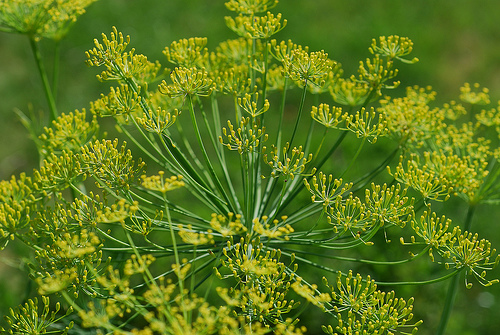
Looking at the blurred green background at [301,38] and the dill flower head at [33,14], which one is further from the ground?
the blurred green background at [301,38]

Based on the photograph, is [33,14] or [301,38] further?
[301,38]

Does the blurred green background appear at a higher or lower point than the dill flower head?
higher

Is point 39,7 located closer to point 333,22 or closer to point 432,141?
point 432,141

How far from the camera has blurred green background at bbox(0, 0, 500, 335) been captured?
24.9 ft

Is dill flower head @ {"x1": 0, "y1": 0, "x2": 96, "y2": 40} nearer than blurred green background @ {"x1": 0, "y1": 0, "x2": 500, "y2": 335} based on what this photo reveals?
Yes

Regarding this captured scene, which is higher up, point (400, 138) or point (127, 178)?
point (400, 138)

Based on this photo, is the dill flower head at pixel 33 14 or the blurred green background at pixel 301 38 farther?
the blurred green background at pixel 301 38

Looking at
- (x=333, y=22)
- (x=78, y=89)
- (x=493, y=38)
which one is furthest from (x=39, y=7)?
(x=493, y=38)

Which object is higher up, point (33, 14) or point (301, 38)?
point (301, 38)

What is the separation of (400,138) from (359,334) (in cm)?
121

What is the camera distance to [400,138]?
3.17 metres

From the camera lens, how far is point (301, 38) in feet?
26.0

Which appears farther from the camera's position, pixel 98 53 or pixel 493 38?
pixel 493 38

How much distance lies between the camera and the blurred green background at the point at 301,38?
7582 mm
